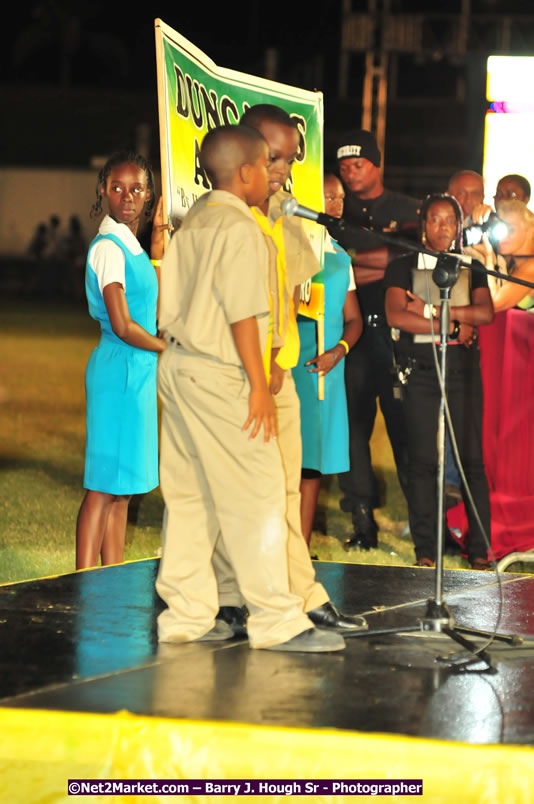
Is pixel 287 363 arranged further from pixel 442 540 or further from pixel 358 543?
pixel 358 543

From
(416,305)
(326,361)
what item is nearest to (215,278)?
(326,361)

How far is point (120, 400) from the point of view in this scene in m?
5.43

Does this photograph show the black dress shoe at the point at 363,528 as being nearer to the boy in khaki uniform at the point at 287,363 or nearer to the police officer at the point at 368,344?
the police officer at the point at 368,344

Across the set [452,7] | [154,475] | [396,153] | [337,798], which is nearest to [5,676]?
[337,798]

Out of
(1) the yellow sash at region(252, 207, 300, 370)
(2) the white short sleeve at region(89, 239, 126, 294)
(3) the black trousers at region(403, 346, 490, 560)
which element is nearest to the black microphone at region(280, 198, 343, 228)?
(1) the yellow sash at region(252, 207, 300, 370)

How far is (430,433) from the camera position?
6.52m

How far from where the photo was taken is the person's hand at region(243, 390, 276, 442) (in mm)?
4121

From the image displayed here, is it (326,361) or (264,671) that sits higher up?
(326,361)

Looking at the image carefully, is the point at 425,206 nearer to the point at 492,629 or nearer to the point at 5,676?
the point at 492,629

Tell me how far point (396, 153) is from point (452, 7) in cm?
1003

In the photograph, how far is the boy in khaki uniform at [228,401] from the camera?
4.06 metres

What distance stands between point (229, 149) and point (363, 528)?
373cm

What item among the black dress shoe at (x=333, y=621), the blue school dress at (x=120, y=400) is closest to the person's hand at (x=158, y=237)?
the blue school dress at (x=120, y=400)

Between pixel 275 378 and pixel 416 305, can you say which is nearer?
pixel 275 378
